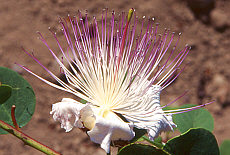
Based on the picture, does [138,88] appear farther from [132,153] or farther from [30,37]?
[30,37]

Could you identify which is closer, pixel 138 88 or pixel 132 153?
pixel 132 153

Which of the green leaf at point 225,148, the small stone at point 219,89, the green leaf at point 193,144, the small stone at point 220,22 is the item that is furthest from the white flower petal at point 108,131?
the small stone at point 220,22

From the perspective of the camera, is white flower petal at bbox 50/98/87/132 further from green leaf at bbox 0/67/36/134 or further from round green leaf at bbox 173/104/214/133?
round green leaf at bbox 173/104/214/133

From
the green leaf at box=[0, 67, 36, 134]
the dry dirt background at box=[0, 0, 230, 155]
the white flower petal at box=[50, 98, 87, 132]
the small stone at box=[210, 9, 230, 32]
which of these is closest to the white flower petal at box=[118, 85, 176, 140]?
the white flower petal at box=[50, 98, 87, 132]

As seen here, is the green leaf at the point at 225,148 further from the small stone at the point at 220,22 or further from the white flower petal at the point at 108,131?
the small stone at the point at 220,22

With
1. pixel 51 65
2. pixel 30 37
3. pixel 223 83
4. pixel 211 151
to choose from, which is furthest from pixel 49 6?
pixel 211 151
